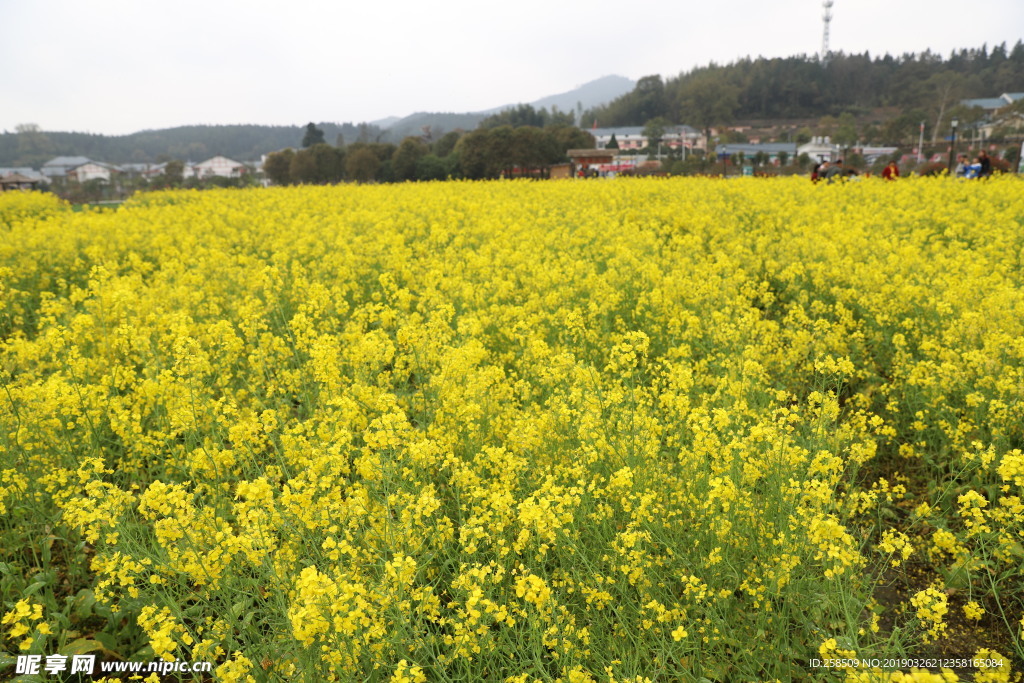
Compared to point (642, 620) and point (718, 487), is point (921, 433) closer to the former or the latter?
point (718, 487)

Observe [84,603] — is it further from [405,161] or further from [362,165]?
[362,165]

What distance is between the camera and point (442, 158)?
49.1 meters

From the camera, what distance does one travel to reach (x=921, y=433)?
Answer: 14.5ft

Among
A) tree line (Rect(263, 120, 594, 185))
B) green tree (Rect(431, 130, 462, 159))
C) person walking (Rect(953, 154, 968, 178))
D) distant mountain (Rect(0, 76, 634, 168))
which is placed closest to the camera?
person walking (Rect(953, 154, 968, 178))

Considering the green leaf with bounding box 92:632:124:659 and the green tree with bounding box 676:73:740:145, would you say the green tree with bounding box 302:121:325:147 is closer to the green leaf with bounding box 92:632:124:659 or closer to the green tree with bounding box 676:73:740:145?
Result: the green tree with bounding box 676:73:740:145

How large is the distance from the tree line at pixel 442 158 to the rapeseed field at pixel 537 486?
38.9 metres

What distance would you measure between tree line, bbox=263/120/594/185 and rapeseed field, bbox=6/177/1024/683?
3886 cm

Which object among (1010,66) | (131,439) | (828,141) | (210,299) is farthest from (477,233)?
(1010,66)

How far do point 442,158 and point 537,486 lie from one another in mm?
48738

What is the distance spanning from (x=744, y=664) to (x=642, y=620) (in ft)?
1.78

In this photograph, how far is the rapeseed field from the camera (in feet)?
8.45

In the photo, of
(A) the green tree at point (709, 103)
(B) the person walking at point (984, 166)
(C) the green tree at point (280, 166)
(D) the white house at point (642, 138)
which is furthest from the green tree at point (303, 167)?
(A) the green tree at point (709, 103)

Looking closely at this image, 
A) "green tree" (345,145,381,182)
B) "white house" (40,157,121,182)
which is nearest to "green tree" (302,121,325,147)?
"green tree" (345,145,381,182)

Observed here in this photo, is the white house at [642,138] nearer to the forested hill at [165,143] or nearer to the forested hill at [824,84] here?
the forested hill at [824,84]
